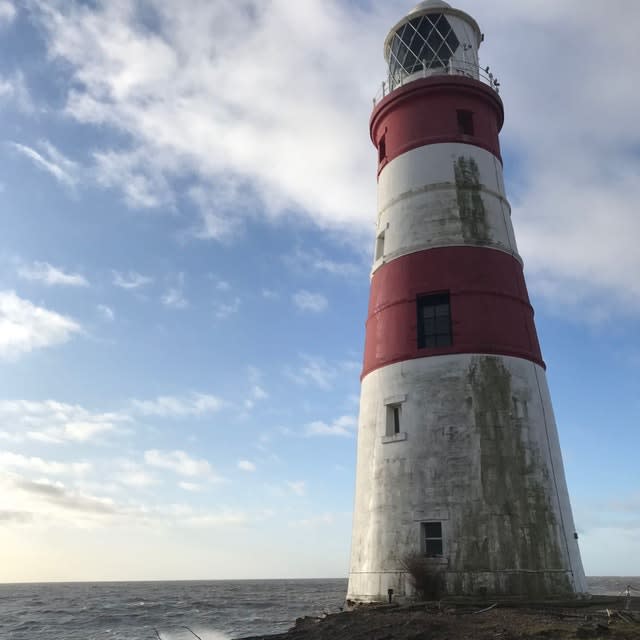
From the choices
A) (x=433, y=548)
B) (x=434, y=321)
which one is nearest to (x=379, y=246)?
(x=434, y=321)

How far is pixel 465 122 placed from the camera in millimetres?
18859

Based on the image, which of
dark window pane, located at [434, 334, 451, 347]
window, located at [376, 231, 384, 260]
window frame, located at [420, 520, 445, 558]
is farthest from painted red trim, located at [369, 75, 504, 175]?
window frame, located at [420, 520, 445, 558]

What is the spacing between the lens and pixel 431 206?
17.6m

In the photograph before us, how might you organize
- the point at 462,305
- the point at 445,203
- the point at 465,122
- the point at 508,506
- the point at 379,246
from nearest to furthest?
1. the point at 508,506
2. the point at 462,305
3. the point at 445,203
4. the point at 379,246
5. the point at 465,122

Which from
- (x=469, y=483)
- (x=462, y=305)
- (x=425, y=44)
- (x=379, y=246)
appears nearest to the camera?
(x=469, y=483)

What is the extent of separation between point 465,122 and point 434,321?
6.68 m

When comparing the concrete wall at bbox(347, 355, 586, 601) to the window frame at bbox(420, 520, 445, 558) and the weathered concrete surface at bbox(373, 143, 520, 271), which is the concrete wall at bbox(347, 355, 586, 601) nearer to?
the window frame at bbox(420, 520, 445, 558)

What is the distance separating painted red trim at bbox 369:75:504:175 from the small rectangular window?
122 mm

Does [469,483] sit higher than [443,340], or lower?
lower

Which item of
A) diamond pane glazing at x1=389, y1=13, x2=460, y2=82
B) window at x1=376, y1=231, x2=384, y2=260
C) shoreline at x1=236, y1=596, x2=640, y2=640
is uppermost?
diamond pane glazing at x1=389, y1=13, x2=460, y2=82

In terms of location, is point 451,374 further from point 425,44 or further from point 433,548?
point 425,44

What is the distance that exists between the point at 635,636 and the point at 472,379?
23.4 ft

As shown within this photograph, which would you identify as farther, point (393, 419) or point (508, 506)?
point (393, 419)

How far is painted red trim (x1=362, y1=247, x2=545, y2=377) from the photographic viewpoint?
52.3 feet
